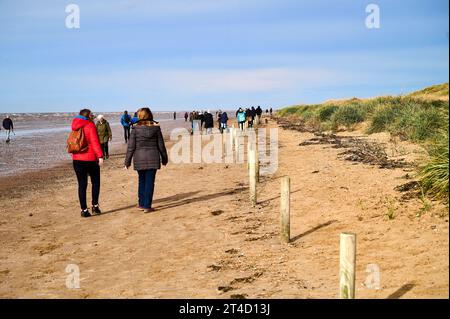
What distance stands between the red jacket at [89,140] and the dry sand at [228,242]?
137 cm

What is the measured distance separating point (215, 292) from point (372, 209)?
155 inches

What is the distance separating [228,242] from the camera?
6.95 meters

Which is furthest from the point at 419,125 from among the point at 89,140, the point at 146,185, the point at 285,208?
the point at 89,140

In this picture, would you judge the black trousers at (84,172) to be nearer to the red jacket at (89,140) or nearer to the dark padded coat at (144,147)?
the red jacket at (89,140)

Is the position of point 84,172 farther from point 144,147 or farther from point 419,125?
point 419,125

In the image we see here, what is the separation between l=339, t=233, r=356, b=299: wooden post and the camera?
371 centimetres

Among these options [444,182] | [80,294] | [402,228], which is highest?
[444,182]

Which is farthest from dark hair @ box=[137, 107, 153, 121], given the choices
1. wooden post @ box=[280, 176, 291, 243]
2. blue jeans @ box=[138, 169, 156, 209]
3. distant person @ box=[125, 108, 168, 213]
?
wooden post @ box=[280, 176, 291, 243]

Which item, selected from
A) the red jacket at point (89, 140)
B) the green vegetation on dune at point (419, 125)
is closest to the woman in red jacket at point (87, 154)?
the red jacket at point (89, 140)

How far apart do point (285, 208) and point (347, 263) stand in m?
2.81

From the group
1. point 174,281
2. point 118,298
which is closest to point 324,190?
point 174,281

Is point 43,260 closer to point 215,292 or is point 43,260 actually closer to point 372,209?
point 215,292

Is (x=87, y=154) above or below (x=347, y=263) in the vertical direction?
above

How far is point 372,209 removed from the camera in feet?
25.1
